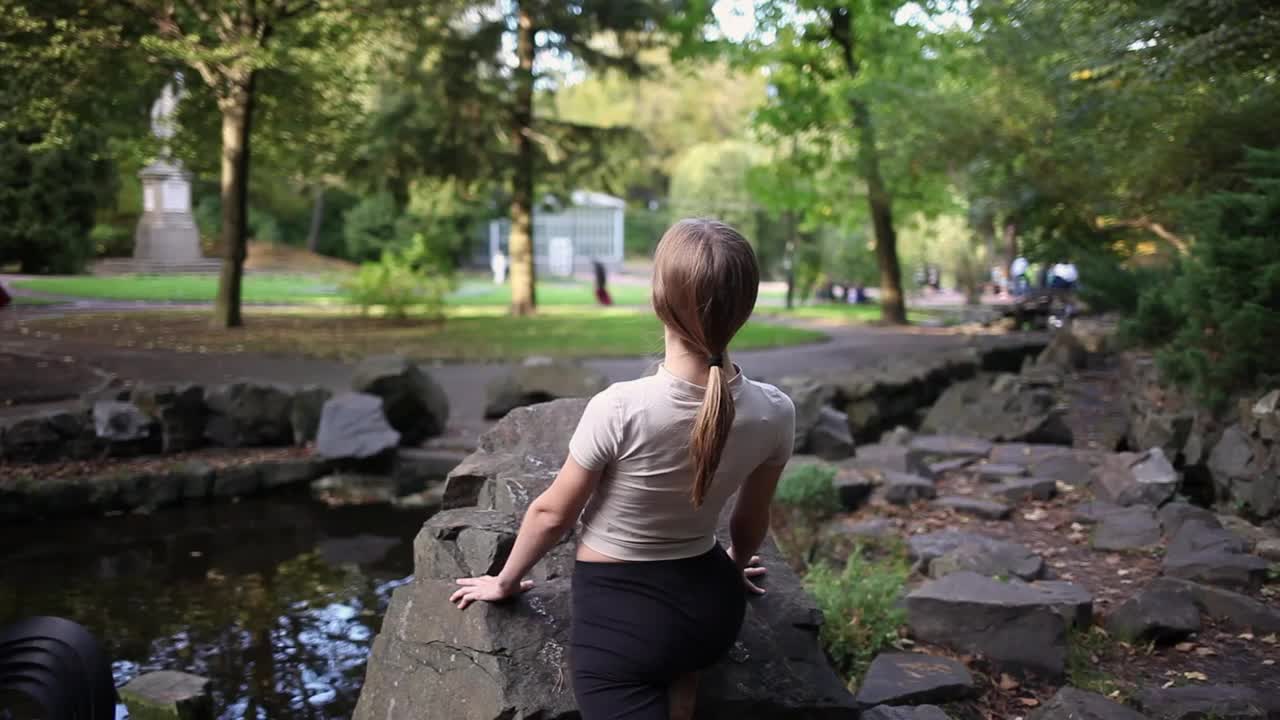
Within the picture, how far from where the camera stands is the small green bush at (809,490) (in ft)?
22.2

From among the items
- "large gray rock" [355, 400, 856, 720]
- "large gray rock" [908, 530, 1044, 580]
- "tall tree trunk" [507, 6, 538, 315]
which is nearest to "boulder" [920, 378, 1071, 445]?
"large gray rock" [908, 530, 1044, 580]

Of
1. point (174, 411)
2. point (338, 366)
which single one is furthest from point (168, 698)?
point (338, 366)

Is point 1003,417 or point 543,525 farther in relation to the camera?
point 1003,417

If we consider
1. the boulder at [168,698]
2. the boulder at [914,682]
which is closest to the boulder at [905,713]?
the boulder at [914,682]

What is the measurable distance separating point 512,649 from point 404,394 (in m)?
7.55

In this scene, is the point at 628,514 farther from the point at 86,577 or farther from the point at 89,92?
the point at 89,92

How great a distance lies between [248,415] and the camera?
954 centimetres

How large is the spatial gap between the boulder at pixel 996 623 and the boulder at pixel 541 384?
5.53 meters

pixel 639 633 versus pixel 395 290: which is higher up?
pixel 395 290

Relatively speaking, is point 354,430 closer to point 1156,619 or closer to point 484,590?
point 1156,619

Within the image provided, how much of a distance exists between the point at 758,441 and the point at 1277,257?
5844 millimetres

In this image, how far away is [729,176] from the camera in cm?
4525

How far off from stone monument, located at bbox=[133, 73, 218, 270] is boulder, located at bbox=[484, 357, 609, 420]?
2231 centimetres

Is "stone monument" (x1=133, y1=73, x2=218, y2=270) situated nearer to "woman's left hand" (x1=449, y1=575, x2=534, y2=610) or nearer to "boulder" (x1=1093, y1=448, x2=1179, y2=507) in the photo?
"boulder" (x1=1093, y1=448, x2=1179, y2=507)
